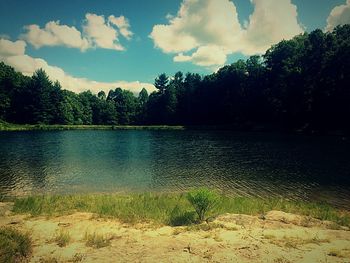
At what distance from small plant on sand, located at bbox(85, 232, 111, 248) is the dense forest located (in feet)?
267

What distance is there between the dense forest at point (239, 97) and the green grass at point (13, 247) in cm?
8399

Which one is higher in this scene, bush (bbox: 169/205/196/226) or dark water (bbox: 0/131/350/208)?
bush (bbox: 169/205/196/226)

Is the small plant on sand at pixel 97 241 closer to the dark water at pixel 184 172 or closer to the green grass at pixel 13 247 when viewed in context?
the green grass at pixel 13 247

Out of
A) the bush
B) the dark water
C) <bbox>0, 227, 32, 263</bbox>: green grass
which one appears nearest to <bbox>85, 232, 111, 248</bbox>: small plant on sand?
<bbox>0, 227, 32, 263</bbox>: green grass

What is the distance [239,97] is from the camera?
118750mm

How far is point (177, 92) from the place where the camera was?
142 meters

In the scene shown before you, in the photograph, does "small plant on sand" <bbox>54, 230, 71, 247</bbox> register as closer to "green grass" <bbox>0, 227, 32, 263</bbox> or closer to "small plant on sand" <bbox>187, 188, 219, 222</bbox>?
"green grass" <bbox>0, 227, 32, 263</bbox>

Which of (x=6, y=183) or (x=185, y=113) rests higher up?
(x=185, y=113)

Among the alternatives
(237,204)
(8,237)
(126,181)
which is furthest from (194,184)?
(8,237)

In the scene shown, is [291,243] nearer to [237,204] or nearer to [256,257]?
[256,257]

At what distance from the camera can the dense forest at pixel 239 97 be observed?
276 ft

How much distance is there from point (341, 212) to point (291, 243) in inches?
384

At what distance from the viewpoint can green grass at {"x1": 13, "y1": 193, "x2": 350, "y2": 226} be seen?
16164mm

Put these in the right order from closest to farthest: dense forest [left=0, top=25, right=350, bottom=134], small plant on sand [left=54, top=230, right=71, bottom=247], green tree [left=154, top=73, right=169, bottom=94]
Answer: small plant on sand [left=54, top=230, right=71, bottom=247], dense forest [left=0, top=25, right=350, bottom=134], green tree [left=154, top=73, right=169, bottom=94]
